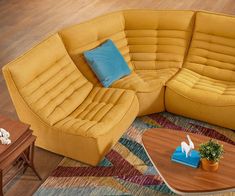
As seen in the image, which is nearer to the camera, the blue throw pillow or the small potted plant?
the small potted plant

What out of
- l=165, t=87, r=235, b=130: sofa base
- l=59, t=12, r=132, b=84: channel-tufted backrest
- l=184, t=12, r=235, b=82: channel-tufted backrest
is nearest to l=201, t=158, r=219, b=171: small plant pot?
l=165, t=87, r=235, b=130: sofa base

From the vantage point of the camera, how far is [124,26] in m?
4.78

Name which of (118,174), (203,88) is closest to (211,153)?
(118,174)

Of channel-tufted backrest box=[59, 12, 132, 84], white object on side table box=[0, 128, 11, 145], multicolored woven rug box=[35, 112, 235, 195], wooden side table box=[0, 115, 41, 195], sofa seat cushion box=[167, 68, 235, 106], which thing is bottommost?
multicolored woven rug box=[35, 112, 235, 195]

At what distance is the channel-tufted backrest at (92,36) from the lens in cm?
437

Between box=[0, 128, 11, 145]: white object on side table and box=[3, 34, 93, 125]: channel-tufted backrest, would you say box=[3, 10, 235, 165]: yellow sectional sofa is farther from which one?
box=[0, 128, 11, 145]: white object on side table

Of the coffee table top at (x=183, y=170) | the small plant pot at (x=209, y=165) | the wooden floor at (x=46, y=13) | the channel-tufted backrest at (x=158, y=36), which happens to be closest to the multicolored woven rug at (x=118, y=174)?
the coffee table top at (x=183, y=170)

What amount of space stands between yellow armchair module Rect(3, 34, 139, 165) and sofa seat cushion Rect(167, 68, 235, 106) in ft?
1.71

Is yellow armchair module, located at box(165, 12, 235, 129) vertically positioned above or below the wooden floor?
below

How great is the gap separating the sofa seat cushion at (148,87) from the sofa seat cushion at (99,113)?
111 millimetres

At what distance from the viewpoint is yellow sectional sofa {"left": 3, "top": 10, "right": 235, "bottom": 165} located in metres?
3.81

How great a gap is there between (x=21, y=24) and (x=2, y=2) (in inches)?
52.0

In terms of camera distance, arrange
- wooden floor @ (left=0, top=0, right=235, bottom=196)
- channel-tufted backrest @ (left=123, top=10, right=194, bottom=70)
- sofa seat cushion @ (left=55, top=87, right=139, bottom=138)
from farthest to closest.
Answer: wooden floor @ (left=0, top=0, right=235, bottom=196) → channel-tufted backrest @ (left=123, top=10, right=194, bottom=70) → sofa seat cushion @ (left=55, top=87, right=139, bottom=138)

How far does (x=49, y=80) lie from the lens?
4027 millimetres
